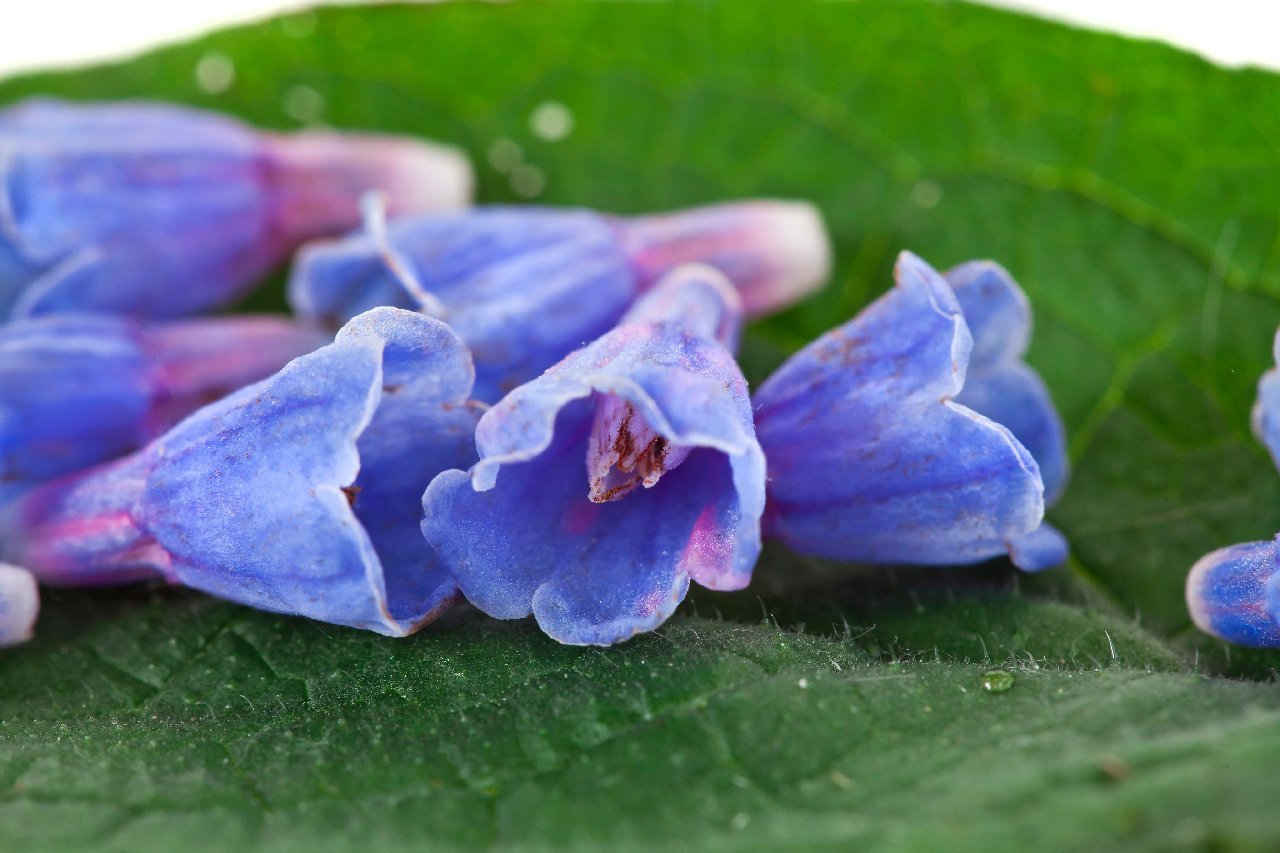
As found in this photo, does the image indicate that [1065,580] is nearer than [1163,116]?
Yes

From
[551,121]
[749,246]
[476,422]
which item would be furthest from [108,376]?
[551,121]

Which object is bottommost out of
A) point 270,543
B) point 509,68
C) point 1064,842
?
point 270,543

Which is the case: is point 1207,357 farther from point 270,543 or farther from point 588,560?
point 270,543

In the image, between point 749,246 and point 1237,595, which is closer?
point 1237,595

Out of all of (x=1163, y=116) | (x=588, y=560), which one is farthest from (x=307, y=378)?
(x=1163, y=116)

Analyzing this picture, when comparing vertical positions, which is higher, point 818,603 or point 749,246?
point 749,246

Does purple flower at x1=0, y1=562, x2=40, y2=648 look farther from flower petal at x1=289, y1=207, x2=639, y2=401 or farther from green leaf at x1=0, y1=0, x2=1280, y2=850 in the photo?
flower petal at x1=289, y1=207, x2=639, y2=401

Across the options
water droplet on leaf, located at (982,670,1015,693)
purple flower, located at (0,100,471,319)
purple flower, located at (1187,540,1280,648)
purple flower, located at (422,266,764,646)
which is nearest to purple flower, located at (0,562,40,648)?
purple flower, located at (0,100,471,319)

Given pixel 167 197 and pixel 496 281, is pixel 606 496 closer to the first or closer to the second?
pixel 496 281
